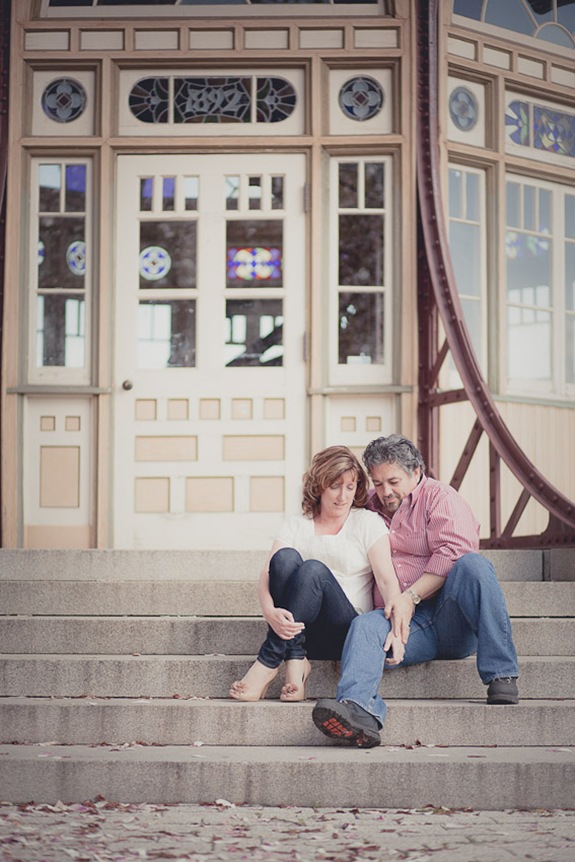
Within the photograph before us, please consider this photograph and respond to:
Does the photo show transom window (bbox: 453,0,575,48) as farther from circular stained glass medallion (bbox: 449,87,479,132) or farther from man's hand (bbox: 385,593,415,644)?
man's hand (bbox: 385,593,415,644)

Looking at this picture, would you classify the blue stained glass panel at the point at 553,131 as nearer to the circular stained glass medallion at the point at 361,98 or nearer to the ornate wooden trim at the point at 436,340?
the ornate wooden trim at the point at 436,340

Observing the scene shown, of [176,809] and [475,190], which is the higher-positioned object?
[475,190]

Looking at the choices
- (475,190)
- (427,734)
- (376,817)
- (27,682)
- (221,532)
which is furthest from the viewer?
(475,190)

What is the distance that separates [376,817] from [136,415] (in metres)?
4.00

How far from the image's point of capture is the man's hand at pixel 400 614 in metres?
4.33

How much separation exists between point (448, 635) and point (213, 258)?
360 cm

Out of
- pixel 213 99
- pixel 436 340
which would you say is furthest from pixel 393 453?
pixel 213 99

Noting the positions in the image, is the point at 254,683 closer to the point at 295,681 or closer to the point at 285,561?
the point at 295,681

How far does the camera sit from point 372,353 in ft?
24.5

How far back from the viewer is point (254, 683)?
442cm

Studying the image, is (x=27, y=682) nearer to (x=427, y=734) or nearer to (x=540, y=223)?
(x=427, y=734)

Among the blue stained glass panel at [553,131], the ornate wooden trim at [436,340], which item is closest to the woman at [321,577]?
the ornate wooden trim at [436,340]

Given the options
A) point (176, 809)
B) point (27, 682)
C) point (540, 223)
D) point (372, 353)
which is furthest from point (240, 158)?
point (176, 809)

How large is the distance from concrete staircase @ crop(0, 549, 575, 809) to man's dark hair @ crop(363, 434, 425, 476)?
0.70 meters
